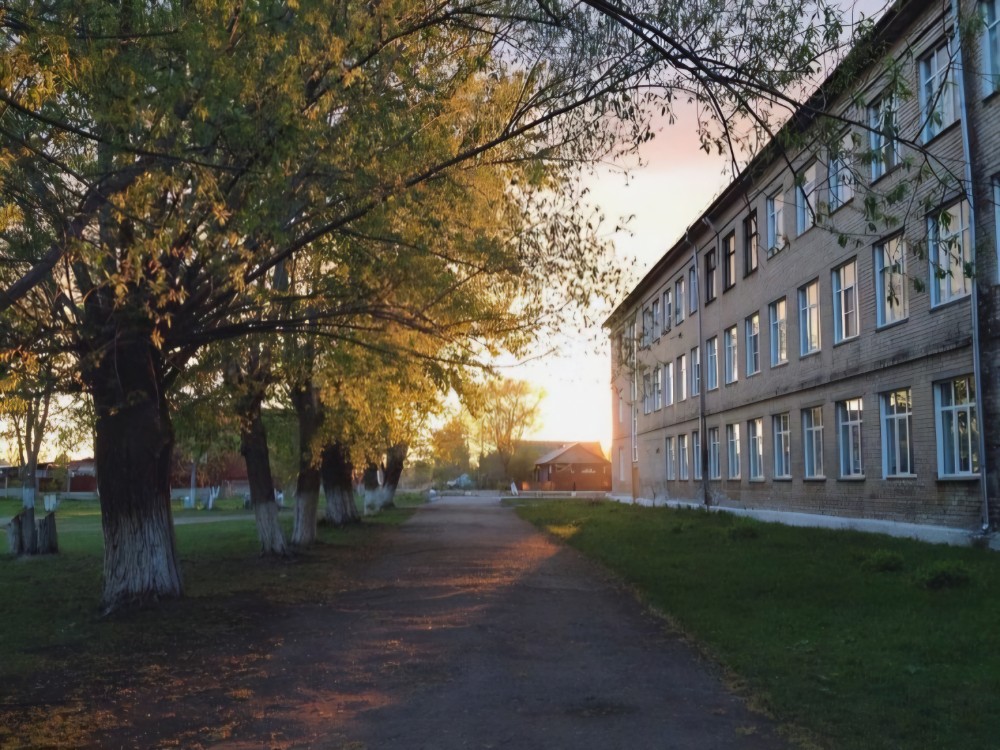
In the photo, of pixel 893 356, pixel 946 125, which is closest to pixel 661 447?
pixel 893 356

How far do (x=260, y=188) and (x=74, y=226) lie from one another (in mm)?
1708

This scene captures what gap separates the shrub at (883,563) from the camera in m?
14.1

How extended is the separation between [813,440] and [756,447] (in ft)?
16.1

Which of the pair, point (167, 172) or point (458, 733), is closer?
point (458, 733)

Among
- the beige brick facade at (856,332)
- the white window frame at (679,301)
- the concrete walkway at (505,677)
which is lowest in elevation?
the concrete walkway at (505,677)

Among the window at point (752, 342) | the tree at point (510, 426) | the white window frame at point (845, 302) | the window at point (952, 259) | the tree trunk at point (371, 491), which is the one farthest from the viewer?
the tree at point (510, 426)

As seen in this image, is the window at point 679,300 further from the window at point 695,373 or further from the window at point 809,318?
the window at point 809,318

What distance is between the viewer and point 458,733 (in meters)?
6.25

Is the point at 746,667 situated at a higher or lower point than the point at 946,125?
lower

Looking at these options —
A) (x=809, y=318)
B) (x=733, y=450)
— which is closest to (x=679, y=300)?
(x=733, y=450)

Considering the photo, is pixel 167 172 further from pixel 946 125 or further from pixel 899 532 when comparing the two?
pixel 899 532

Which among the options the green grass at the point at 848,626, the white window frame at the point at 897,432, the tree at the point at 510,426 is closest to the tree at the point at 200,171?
the green grass at the point at 848,626

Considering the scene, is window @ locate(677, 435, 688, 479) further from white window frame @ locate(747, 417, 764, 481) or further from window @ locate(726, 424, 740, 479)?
white window frame @ locate(747, 417, 764, 481)

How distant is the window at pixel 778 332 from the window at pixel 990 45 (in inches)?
436
